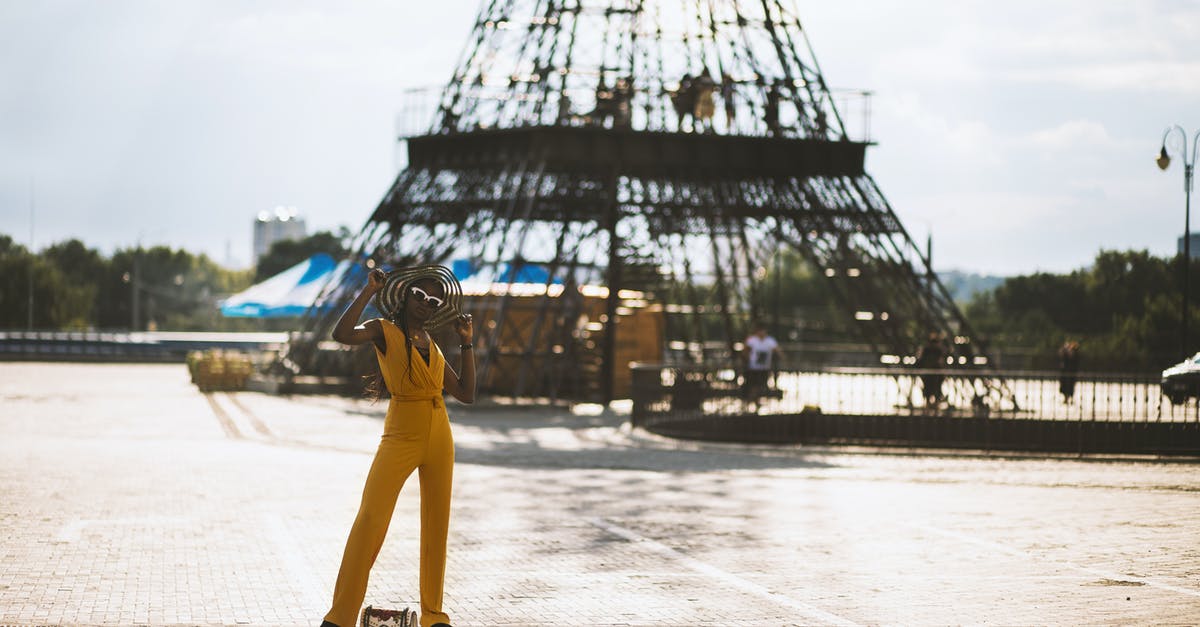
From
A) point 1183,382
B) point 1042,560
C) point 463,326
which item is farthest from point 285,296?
point 463,326

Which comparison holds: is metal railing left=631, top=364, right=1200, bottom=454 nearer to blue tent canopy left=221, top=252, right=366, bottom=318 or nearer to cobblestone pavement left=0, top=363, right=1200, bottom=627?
cobblestone pavement left=0, top=363, right=1200, bottom=627

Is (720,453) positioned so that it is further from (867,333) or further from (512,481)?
(867,333)

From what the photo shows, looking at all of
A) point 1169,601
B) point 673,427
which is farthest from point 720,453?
point 1169,601

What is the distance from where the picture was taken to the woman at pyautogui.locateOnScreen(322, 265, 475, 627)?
27.3 ft

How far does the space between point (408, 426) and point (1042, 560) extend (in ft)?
21.3

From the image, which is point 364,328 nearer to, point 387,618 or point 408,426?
point 408,426

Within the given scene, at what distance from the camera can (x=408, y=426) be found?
27.3ft

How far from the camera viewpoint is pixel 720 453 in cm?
2367

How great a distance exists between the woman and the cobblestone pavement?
159 centimetres

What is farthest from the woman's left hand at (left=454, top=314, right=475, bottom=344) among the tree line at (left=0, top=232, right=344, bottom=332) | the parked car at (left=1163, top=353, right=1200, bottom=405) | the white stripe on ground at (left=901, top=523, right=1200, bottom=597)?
the tree line at (left=0, top=232, right=344, bottom=332)

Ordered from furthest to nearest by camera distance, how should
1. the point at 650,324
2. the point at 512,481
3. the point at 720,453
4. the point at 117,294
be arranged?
1. the point at 117,294
2. the point at 650,324
3. the point at 720,453
4. the point at 512,481

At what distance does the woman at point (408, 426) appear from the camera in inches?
328

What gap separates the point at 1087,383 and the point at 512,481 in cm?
1082

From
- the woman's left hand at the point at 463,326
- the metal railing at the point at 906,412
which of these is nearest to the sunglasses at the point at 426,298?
the woman's left hand at the point at 463,326
